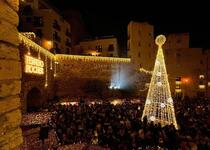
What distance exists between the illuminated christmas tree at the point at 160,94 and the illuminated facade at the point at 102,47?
1358 inches

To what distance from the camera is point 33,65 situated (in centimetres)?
2214

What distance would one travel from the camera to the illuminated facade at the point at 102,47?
4909cm

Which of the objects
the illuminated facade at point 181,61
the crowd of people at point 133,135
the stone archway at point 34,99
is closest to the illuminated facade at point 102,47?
the illuminated facade at point 181,61

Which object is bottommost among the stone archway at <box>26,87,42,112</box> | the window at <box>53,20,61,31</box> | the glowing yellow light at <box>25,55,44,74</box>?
the stone archway at <box>26,87,42,112</box>

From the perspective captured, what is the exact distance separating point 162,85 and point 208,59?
3944 centimetres

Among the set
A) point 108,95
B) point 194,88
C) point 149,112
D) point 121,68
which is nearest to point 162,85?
point 149,112

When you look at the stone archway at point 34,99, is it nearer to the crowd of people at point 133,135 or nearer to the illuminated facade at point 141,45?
the crowd of people at point 133,135

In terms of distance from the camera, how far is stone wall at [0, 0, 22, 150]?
2855mm

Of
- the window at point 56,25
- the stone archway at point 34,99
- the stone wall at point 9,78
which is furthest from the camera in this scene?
the window at point 56,25

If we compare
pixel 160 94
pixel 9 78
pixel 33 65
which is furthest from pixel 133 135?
pixel 33 65

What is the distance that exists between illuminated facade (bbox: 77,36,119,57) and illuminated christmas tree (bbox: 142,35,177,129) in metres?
34.5

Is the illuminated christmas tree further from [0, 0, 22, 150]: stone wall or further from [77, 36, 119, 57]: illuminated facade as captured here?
[77, 36, 119, 57]: illuminated facade

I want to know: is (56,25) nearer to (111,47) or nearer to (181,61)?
(111,47)

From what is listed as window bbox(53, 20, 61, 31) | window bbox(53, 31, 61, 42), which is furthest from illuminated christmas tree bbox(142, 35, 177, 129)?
window bbox(53, 20, 61, 31)
